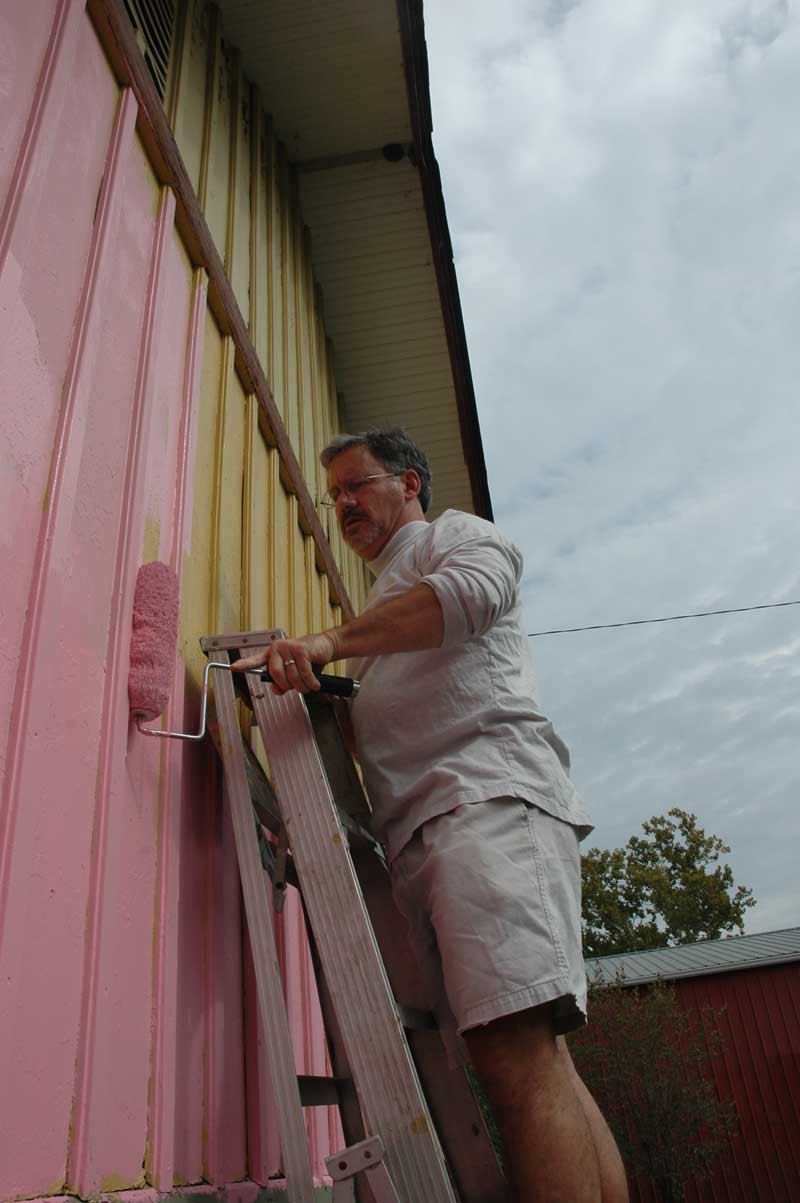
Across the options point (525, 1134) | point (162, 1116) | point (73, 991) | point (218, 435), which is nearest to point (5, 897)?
point (73, 991)

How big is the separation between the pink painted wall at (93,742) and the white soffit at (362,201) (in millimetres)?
2961

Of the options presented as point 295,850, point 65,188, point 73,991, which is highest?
point 65,188

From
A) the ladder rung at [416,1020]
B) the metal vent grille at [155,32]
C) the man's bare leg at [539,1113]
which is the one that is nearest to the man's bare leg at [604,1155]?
the man's bare leg at [539,1113]

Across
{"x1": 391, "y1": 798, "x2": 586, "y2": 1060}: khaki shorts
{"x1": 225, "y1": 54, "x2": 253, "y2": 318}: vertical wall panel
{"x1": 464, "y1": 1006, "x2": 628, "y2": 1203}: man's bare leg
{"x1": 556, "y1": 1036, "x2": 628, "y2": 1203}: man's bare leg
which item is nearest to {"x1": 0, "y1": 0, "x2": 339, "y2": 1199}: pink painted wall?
{"x1": 391, "y1": 798, "x2": 586, "y2": 1060}: khaki shorts

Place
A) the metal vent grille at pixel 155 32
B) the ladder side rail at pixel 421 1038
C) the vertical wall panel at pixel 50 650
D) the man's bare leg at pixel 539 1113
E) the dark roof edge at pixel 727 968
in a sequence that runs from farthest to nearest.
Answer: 1. the dark roof edge at pixel 727 968
2. the metal vent grille at pixel 155 32
3. the ladder side rail at pixel 421 1038
4. the man's bare leg at pixel 539 1113
5. the vertical wall panel at pixel 50 650

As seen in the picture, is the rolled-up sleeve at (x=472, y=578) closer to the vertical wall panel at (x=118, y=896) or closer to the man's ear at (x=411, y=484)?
the man's ear at (x=411, y=484)

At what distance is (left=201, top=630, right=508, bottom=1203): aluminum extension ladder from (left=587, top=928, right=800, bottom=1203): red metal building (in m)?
15.0

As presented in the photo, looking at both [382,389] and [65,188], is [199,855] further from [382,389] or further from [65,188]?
[382,389]

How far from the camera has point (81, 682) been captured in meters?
1.54

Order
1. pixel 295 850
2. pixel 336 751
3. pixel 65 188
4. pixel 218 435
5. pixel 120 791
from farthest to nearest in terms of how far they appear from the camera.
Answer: pixel 218 435
pixel 336 751
pixel 65 188
pixel 295 850
pixel 120 791

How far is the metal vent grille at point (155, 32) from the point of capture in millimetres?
2967

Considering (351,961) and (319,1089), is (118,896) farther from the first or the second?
(319,1089)

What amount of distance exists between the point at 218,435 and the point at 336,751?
3.80 feet

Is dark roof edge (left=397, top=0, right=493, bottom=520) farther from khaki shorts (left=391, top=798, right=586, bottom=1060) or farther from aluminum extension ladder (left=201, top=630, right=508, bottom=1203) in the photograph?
khaki shorts (left=391, top=798, right=586, bottom=1060)
